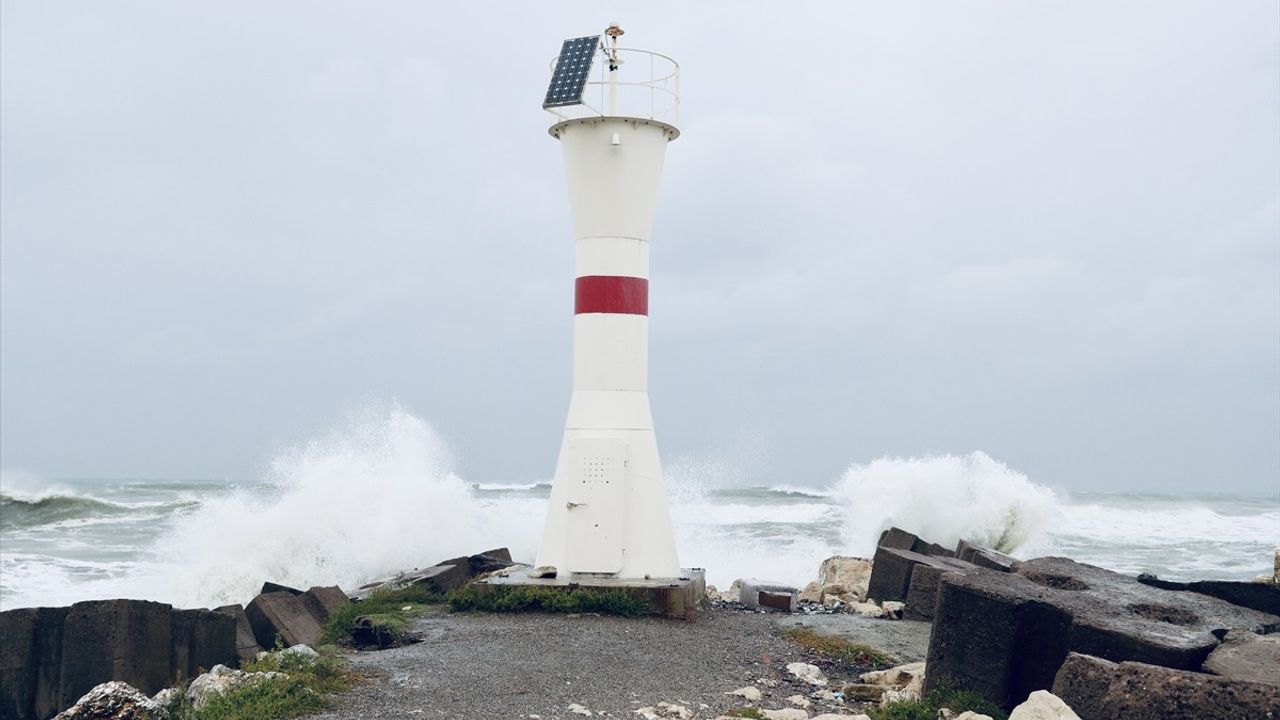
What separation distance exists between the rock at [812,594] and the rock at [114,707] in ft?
24.2

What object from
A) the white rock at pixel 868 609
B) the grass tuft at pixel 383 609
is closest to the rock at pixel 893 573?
the white rock at pixel 868 609

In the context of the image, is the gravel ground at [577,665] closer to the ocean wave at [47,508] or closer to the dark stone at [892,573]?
the dark stone at [892,573]

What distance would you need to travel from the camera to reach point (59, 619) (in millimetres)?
8391

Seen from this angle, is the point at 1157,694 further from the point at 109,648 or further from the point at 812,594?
the point at 812,594

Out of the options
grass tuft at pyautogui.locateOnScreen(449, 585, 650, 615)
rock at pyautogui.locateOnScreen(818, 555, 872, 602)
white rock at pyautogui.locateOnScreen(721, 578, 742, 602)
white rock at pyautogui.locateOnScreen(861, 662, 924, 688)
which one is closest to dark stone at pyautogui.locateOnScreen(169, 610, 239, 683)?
grass tuft at pyautogui.locateOnScreen(449, 585, 650, 615)

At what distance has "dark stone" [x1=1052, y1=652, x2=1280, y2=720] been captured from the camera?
448 centimetres

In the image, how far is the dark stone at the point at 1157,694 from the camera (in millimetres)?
4477

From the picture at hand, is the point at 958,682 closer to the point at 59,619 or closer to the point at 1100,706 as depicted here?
the point at 1100,706

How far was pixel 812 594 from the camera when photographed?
12.9 m

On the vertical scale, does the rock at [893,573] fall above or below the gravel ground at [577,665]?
above

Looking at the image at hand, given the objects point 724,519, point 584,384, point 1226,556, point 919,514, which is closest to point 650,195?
point 584,384

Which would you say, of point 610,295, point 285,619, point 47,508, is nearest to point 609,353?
point 610,295

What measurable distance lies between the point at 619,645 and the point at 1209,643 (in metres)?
4.10

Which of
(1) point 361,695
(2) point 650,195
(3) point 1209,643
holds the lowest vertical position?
(1) point 361,695
